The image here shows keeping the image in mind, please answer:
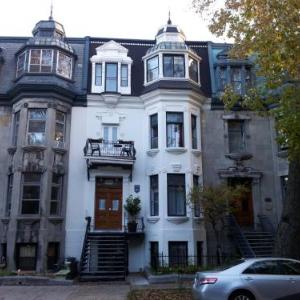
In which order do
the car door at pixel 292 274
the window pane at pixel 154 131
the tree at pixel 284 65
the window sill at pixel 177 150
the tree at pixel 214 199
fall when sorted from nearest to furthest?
1. the car door at pixel 292 274
2. the tree at pixel 284 65
3. the tree at pixel 214 199
4. the window sill at pixel 177 150
5. the window pane at pixel 154 131

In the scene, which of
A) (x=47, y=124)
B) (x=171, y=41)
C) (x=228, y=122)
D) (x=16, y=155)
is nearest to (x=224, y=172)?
(x=228, y=122)

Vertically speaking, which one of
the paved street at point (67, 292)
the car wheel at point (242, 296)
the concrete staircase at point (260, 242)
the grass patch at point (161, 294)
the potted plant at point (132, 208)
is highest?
the potted plant at point (132, 208)

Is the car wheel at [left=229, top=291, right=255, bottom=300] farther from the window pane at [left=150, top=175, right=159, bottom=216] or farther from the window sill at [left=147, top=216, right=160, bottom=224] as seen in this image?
the window pane at [left=150, top=175, right=159, bottom=216]

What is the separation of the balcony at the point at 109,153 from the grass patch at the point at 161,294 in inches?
292

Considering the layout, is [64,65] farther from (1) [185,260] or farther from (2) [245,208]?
(2) [245,208]

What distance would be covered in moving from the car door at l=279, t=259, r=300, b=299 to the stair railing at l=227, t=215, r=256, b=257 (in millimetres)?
7103

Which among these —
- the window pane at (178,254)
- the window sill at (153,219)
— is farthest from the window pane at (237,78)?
the window pane at (178,254)

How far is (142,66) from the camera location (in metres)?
22.0

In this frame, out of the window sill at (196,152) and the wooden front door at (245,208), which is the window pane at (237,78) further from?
the wooden front door at (245,208)

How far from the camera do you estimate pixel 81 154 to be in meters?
19.7

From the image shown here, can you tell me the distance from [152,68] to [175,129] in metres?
3.87

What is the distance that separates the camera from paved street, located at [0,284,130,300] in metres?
12.2

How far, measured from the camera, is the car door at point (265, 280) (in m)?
9.39

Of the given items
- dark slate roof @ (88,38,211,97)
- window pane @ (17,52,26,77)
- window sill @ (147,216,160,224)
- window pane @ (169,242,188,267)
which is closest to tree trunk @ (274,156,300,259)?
window pane @ (169,242,188,267)
